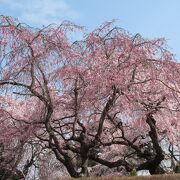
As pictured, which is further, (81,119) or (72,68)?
(81,119)

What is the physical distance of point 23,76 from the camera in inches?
385

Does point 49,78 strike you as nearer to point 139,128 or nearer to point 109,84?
point 109,84

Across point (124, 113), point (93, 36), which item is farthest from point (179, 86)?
point (93, 36)

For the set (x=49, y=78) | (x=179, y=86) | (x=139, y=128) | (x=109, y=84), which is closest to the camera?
(x=109, y=84)

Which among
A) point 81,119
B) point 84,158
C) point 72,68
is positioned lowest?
point 84,158

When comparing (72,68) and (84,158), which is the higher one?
(72,68)

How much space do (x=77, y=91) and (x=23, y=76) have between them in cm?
142

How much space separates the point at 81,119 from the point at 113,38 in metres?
2.68

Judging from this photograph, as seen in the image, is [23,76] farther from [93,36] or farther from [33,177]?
[33,177]

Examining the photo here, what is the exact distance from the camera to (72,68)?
33.2 ft

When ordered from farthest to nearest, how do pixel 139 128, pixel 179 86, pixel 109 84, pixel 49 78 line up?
pixel 139 128 → pixel 179 86 → pixel 49 78 → pixel 109 84

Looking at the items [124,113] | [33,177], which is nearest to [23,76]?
[124,113]

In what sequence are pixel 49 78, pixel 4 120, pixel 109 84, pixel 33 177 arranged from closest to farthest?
pixel 109 84
pixel 49 78
pixel 4 120
pixel 33 177

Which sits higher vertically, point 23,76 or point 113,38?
point 113,38
